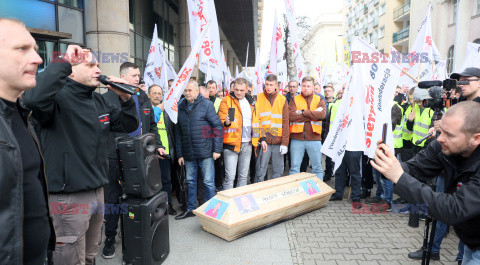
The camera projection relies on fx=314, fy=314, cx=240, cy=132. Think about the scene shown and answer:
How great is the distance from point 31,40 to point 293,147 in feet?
17.1

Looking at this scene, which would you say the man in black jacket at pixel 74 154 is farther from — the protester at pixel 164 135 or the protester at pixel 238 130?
the protester at pixel 238 130

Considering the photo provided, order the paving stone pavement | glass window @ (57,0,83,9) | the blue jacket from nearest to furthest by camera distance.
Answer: the paving stone pavement → the blue jacket → glass window @ (57,0,83,9)

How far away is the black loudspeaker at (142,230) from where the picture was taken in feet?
10.5

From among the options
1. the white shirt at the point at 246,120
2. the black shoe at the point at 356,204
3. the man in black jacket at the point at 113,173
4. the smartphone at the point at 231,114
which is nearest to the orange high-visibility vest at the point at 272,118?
the white shirt at the point at 246,120

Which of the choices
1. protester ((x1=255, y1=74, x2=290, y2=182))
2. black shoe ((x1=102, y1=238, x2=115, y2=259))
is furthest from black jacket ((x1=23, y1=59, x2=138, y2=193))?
protester ((x1=255, y1=74, x2=290, y2=182))

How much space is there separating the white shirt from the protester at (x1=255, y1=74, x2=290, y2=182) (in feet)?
0.80

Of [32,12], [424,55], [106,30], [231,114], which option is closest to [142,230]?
[231,114]

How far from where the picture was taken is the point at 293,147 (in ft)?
20.6

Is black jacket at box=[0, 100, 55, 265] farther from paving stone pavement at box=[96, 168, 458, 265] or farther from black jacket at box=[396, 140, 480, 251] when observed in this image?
paving stone pavement at box=[96, 168, 458, 265]

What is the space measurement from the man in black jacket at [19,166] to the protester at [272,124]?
14.6 feet

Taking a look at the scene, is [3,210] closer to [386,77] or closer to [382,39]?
[386,77]

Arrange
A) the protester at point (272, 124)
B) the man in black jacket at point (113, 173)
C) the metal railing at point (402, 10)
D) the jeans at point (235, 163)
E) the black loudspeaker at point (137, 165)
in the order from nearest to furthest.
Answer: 1. the black loudspeaker at point (137, 165)
2. the man in black jacket at point (113, 173)
3. the jeans at point (235, 163)
4. the protester at point (272, 124)
5. the metal railing at point (402, 10)

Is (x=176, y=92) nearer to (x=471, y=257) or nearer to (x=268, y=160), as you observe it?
(x=268, y=160)

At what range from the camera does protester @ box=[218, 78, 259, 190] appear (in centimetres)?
544
